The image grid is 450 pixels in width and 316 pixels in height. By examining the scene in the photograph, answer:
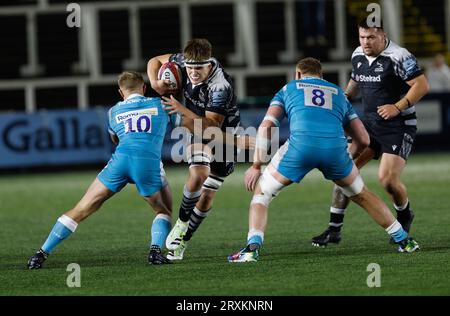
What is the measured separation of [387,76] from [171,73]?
7.13ft

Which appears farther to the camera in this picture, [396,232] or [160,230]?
[396,232]

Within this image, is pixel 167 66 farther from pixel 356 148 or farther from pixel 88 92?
pixel 88 92

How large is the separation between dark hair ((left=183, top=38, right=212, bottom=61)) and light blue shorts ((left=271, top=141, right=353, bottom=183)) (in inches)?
45.2

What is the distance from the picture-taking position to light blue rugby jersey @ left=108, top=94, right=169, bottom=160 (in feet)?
30.4

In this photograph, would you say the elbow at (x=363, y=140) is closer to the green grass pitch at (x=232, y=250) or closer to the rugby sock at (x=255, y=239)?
the green grass pitch at (x=232, y=250)

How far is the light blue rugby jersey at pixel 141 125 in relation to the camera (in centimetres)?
927

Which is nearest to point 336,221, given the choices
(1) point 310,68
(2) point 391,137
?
(2) point 391,137

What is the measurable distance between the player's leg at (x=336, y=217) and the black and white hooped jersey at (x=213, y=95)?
129 centimetres

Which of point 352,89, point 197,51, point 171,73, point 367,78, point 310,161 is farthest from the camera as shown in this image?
point 352,89

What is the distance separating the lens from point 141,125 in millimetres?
9297

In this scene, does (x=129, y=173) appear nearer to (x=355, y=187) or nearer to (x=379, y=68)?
(x=355, y=187)
